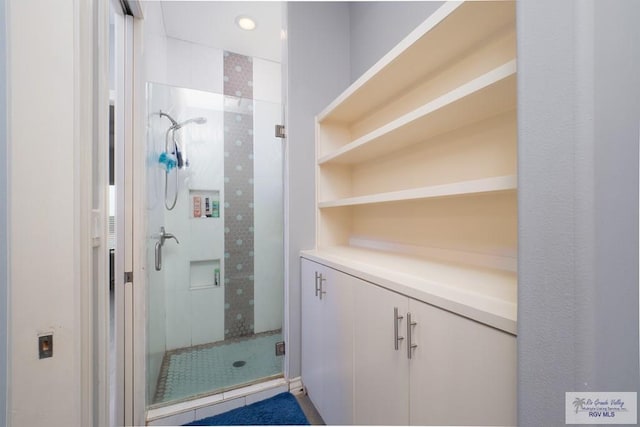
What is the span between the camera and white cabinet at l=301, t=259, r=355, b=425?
3.83 ft

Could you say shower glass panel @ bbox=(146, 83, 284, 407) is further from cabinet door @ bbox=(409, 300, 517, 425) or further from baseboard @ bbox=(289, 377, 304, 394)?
cabinet door @ bbox=(409, 300, 517, 425)

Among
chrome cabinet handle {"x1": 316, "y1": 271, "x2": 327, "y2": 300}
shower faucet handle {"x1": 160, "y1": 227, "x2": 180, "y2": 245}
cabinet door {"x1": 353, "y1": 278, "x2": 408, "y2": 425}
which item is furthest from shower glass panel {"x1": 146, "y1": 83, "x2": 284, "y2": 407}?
cabinet door {"x1": 353, "y1": 278, "x2": 408, "y2": 425}

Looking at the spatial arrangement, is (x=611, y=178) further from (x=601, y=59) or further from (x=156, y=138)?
(x=156, y=138)

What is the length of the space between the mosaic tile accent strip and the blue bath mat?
17.8 inches

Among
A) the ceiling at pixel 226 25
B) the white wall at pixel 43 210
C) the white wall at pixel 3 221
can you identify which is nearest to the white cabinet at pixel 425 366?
the white wall at pixel 43 210

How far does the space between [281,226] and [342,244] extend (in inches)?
17.8

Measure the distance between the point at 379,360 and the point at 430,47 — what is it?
1.24 meters

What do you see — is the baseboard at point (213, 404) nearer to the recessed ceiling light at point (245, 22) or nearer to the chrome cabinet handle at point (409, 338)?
the chrome cabinet handle at point (409, 338)

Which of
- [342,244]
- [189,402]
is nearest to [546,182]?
[342,244]

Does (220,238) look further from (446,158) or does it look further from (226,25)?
(226,25)

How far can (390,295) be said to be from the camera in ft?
2.97

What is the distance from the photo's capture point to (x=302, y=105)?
171 cm

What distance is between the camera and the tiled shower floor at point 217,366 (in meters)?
1.56

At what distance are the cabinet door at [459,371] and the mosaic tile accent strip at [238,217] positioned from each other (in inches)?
51.1
